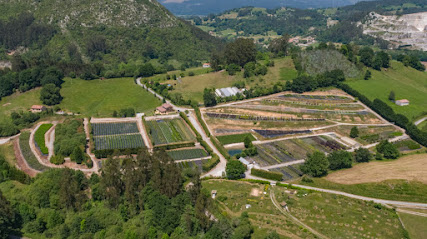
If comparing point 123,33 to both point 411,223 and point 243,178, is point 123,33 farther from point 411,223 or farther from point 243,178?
point 411,223

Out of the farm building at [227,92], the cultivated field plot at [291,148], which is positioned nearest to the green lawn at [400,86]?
the cultivated field plot at [291,148]

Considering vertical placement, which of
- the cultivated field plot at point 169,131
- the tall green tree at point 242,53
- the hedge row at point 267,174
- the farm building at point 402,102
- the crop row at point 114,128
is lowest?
the cultivated field plot at point 169,131

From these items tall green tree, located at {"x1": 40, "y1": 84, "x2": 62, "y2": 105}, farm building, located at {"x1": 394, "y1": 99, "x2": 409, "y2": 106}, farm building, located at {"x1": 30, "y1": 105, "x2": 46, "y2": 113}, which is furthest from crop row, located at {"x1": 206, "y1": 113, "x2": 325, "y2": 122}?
farm building, located at {"x1": 30, "y1": 105, "x2": 46, "y2": 113}

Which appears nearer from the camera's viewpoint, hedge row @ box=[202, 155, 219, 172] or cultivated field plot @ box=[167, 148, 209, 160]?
hedge row @ box=[202, 155, 219, 172]

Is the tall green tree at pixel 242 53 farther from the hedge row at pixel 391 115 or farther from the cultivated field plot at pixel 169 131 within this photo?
the cultivated field plot at pixel 169 131

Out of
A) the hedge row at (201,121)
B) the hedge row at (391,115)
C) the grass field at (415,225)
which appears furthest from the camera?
the hedge row at (201,121)

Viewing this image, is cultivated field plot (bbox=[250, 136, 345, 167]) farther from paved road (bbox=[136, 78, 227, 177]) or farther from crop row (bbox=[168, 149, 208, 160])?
crop row (bbox=[168, 149, 208, 160])
